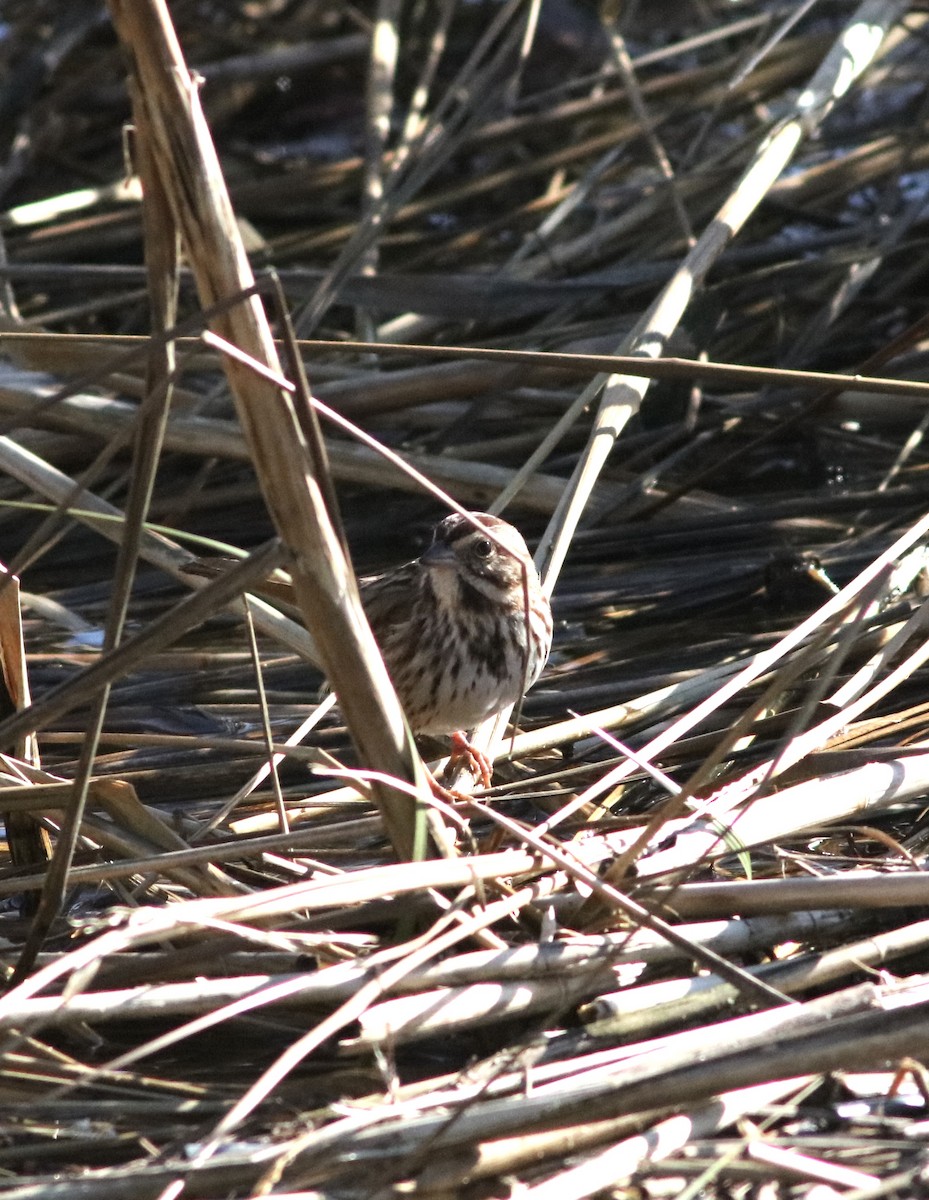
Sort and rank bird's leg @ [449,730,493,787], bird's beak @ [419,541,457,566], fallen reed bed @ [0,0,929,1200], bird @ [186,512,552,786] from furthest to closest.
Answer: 1. bird's beak @ [419,541,457,566]
2. bird @ [186,512,552,786]
3. bird's leg @ [449,730,493,787]
4. fallen reed bed @ [0,0,929,1200]

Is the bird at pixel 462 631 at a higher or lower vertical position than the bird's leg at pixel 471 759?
higher

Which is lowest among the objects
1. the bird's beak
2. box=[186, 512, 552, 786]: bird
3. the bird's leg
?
the bird's leg

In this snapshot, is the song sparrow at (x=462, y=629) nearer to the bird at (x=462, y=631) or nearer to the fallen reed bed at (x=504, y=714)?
the bird at (x=462, y=631)

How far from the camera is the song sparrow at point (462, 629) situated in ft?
13.0

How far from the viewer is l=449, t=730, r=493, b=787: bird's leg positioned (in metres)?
3.75

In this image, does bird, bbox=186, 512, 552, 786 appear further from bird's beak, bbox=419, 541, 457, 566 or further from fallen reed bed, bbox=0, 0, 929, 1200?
fallen reed bed, bbox=0, 0, 929, 1200

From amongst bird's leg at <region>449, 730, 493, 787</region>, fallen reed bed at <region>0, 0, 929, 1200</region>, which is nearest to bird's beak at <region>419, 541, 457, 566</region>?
fallen reed bed at <region>0, 0, 929, 1200</region>

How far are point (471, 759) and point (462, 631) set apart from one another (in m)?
0.38

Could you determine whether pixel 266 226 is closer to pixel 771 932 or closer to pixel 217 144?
pixel 217 144

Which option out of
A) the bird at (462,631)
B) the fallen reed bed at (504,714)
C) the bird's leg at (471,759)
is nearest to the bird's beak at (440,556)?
the bird at (462,631)

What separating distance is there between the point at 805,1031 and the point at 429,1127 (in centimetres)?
55

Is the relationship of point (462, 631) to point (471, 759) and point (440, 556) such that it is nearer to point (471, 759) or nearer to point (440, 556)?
point (440, 556)

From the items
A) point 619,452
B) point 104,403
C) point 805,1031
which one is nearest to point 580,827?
point 805,1031

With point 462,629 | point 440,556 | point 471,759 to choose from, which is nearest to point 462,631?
point 462,629
